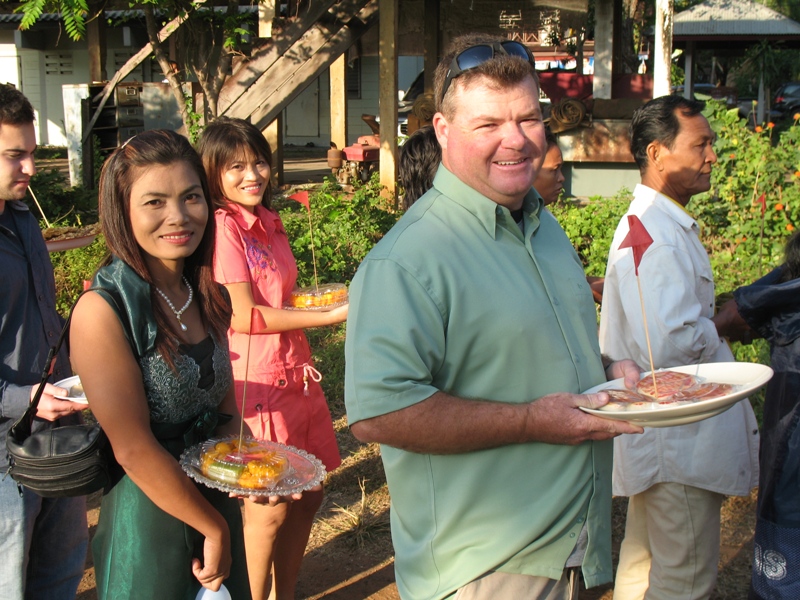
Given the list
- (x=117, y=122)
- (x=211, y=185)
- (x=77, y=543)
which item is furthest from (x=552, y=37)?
(x=77, y=543)

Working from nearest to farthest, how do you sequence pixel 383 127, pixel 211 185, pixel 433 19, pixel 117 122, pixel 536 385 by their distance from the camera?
pixel 536 385
pixel 211 185
pixel 383 127
pixel 433 19
pixel 117 122

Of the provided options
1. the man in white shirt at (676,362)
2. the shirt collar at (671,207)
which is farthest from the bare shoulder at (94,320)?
the shirt collar at (671,207)

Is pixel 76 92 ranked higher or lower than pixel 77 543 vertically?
higher

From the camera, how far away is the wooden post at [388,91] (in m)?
9.14

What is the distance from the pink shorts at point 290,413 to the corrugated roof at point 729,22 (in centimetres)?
2317

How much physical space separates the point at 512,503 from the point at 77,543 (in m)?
1.81

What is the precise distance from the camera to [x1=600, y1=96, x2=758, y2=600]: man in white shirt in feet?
9.36

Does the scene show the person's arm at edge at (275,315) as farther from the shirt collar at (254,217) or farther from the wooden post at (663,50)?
the wooden post at (663,50)

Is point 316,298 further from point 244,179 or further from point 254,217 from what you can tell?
point 244,179

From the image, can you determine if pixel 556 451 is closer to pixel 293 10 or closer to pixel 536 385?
pixel 536 385

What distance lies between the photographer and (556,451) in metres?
1.99

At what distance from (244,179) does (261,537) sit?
143 centimetres

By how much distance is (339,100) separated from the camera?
1406cm

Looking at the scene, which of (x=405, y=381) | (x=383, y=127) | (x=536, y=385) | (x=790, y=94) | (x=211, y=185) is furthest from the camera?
(x=790, y=94)
